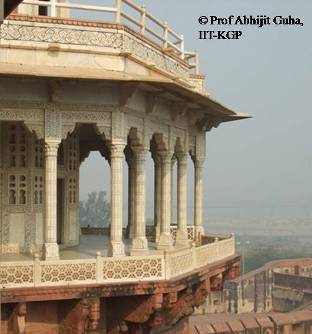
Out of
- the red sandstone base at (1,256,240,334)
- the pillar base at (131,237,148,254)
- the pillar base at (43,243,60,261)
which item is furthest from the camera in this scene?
the pillar base at (131,237,148,254)

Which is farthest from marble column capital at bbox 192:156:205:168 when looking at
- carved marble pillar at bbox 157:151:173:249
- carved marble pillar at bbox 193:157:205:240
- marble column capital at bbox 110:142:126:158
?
marble column capital at bbox 110:142:126:158

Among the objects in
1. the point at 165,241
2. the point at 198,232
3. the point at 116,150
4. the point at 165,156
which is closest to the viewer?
the point at 116,150

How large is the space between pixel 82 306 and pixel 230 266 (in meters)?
5.78

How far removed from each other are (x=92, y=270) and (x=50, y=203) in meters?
1.60

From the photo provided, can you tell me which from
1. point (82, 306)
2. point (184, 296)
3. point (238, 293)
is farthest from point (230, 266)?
point (238, 293)

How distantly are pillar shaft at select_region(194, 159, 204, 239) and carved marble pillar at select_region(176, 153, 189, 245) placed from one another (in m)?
1.15

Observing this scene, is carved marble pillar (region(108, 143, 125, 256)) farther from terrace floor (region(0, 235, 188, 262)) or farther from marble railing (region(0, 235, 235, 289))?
terrace floor (region(0, 235, 188, 262))

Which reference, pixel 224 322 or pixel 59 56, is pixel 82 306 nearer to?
pixel 59 56

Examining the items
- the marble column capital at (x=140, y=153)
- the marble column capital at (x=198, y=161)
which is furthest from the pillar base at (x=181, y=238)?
the marble column capital at (x=140, y=153)

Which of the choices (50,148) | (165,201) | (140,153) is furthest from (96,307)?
(165,201)

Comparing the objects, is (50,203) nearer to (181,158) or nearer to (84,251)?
(84,251)

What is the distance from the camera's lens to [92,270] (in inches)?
429

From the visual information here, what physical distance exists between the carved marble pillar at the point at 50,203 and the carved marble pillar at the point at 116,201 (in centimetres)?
113

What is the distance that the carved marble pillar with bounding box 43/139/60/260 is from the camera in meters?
11.5
